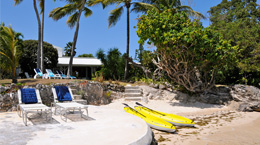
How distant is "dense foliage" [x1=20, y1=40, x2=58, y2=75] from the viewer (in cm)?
2394

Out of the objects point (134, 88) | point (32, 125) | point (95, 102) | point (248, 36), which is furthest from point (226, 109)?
point (32, 125)

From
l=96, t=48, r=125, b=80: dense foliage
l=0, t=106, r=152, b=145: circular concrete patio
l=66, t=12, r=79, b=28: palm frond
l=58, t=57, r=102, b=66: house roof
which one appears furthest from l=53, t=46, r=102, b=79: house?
l=0, t=106, r=152, b=145: circular concrete patio

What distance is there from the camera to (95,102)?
38.7ft

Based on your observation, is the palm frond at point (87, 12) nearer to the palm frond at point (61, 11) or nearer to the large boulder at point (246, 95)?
the palm frond at point (61, 11)

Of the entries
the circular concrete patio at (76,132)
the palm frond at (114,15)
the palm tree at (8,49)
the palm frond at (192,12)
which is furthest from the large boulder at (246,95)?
the palm tree at (8,49)

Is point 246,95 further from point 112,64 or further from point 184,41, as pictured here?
point 112,64

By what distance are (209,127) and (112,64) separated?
450 inches

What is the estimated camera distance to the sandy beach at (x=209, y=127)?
21.5ft

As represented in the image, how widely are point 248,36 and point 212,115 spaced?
363 inches

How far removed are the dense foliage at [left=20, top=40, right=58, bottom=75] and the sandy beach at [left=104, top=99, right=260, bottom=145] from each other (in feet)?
51.6

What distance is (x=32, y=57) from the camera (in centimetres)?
Answer: 2433

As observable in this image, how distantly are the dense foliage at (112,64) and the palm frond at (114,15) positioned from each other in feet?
8.76

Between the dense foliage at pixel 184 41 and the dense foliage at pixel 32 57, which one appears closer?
the dense foliage at pixel 184 41

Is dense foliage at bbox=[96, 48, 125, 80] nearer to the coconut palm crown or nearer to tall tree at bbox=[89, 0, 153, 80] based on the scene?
tall tree at bbox=[89, 0, 153, 80]
